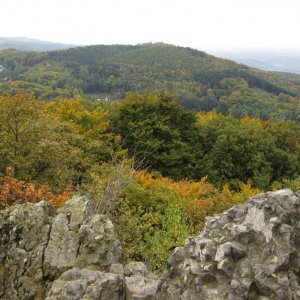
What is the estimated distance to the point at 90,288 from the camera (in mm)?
8156

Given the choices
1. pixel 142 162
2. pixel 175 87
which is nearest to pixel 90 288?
pixel 142 162

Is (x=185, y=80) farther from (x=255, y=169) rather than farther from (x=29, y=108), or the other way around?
(x=29, y=108)

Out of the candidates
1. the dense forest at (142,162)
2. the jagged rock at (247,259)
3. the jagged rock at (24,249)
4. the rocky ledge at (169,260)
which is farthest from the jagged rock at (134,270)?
the dense forest at (142,162)

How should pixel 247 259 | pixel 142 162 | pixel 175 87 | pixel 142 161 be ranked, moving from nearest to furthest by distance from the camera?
1. pixel 247 259
2. pixel 142 161
3. pixel 142 162
4. pixel 175 87

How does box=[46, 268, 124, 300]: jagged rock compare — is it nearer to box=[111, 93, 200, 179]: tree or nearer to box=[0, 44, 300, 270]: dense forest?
box=[0, 44, 300, 270]: dense forest

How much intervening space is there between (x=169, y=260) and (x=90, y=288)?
2.05m

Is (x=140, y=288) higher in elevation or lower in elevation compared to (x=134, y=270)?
higher

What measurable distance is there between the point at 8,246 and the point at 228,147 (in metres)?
31.5

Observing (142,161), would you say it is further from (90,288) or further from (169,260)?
(90,288)

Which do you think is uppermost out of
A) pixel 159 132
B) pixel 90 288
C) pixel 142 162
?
pixel 90 288

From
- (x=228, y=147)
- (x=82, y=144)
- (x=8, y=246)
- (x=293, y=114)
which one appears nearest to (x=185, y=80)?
(x=293, y=114)

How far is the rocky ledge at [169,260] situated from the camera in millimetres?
6801

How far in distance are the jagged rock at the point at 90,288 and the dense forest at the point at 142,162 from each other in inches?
201

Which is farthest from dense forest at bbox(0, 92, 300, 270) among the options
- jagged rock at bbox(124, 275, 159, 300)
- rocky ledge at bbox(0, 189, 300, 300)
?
jagged rock at bbox(124, 275, 159, 300)
